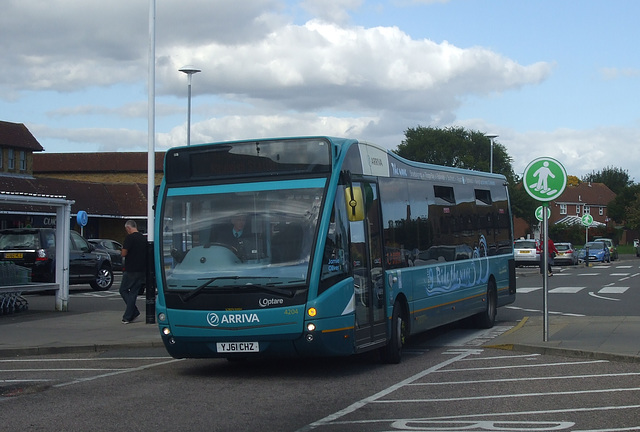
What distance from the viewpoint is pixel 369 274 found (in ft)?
37.6

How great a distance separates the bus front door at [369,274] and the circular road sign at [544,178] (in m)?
2.93

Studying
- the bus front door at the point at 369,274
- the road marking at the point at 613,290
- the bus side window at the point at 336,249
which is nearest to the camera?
the bus side window at the point at 336,249

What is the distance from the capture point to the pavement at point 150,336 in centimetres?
1318

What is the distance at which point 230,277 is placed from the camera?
34.8 ft

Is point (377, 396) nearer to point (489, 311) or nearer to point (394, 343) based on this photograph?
point (394, 343)

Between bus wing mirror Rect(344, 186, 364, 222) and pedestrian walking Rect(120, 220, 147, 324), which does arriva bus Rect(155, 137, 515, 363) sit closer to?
bus wing mirror Rect(344, 186, 364, 222)

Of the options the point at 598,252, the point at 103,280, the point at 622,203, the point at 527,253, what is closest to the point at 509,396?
the point at 103,280

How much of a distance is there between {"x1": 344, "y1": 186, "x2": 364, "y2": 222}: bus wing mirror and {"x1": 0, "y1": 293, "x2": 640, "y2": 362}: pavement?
389cm

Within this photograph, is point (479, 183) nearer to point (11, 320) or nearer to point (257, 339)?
point (257, 339)

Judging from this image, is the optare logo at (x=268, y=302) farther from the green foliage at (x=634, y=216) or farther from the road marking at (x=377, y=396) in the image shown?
the green foliage at (x=634, y=216)

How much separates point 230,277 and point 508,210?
10146 mm

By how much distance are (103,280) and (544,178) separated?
1947cm

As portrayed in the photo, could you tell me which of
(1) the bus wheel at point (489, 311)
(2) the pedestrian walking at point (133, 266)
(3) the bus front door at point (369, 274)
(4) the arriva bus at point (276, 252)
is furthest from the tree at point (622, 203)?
(4) the arriva bus at point (276, 252)

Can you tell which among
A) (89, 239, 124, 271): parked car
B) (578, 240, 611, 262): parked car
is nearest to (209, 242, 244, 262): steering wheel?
(89, 239, 124, 271): parked car
